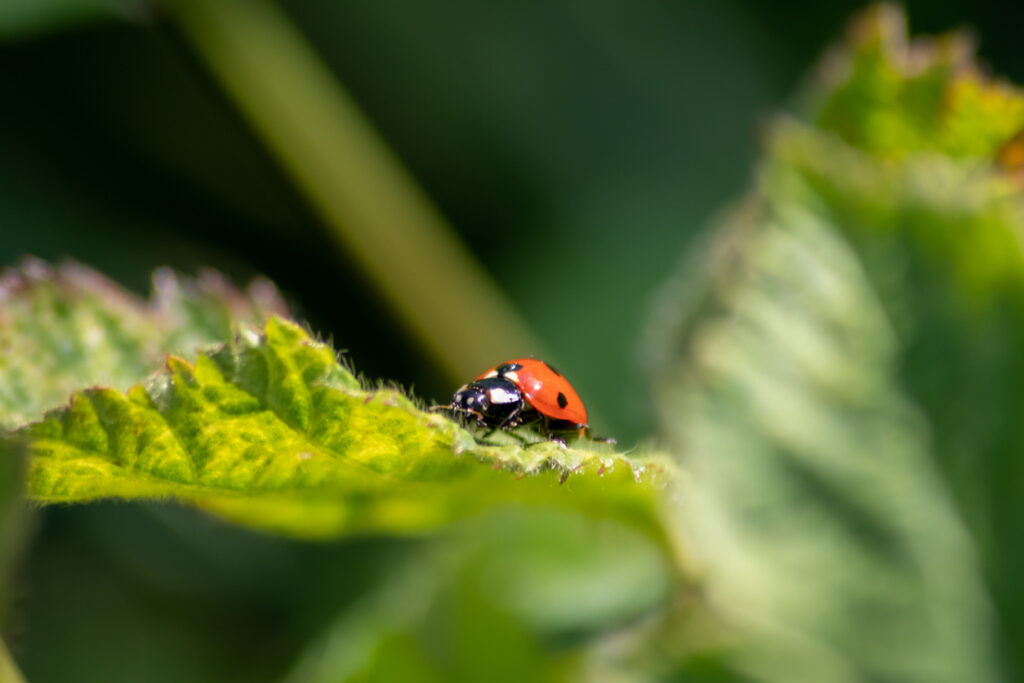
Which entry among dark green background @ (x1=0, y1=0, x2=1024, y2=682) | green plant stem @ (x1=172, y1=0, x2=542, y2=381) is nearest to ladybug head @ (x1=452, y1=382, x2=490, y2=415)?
dark green background @ (x1=0, y1=0, x2=1024, y2=682)

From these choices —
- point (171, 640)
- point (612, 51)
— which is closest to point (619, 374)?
point (612, 51)

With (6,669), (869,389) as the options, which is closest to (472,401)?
(869,389)

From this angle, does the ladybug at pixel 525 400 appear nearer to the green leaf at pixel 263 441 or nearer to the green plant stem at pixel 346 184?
the green leaf at pixel 263 441

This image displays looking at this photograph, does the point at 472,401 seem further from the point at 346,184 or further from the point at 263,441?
the point at 346,184

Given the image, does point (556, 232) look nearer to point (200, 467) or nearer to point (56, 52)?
point (56, 52)

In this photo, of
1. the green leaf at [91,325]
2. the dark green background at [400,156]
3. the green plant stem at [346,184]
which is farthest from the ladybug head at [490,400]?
the green plant stem at [346,184]

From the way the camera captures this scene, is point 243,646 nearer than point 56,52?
Yes
